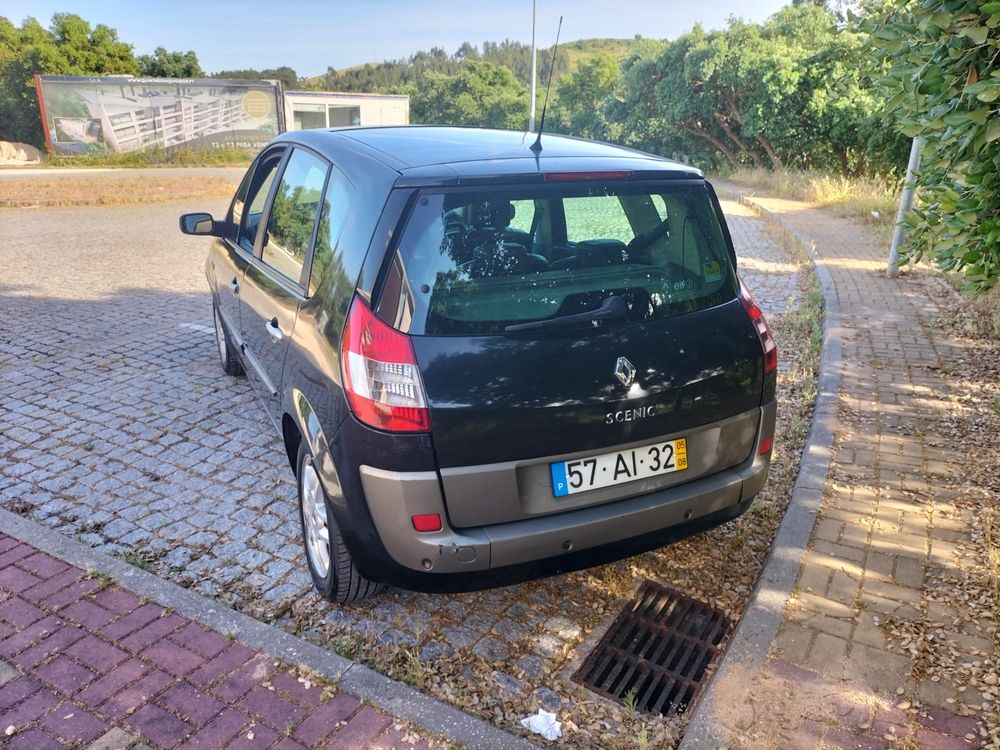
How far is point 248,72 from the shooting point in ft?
304

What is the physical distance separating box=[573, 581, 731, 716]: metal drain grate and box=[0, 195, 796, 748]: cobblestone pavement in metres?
0.11

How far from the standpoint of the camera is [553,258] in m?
2.99

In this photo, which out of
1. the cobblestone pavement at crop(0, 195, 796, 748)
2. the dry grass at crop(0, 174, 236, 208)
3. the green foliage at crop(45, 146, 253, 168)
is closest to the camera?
the cobblestone pavement at crop(0, 195, 796, 748)

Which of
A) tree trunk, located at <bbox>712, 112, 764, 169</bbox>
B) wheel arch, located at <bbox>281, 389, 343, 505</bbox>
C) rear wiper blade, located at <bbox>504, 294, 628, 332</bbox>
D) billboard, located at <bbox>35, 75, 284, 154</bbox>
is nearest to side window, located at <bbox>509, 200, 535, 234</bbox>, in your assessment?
rear wiper blade, located at <bbox>504, 294, 628, 332</bbox>

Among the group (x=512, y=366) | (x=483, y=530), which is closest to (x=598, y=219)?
(x=512, y=366)

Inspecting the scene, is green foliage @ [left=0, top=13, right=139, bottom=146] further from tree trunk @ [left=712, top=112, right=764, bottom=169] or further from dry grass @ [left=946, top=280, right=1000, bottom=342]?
dry grass @ [left=946, top=280, right=1000, bottom=342]

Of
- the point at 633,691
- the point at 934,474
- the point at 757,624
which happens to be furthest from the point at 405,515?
the point at 934,474

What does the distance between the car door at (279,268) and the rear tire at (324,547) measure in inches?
19.7

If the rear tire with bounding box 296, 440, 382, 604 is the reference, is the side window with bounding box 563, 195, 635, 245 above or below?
above

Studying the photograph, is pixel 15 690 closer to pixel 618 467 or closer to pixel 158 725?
pixel 158 725

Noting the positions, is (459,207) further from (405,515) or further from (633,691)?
(633,691)

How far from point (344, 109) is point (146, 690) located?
5311 cm

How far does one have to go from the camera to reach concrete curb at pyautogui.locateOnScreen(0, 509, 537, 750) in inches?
101

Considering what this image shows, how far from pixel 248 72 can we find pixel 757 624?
102 meters
